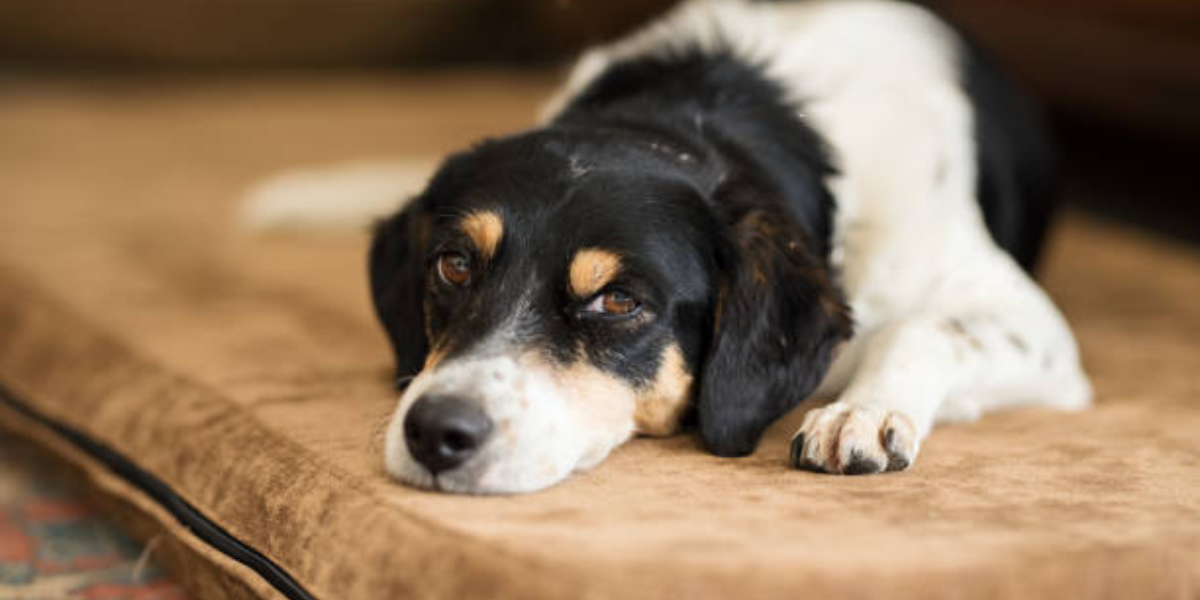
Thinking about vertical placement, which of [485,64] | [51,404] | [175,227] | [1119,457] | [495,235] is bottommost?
[485,64]

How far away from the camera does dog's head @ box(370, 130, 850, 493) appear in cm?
206

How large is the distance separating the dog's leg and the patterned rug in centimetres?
115

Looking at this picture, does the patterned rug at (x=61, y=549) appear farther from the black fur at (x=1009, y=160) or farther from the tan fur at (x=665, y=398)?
the black fur at (x=1009, y=160)

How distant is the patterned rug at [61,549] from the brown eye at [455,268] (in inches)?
27.9

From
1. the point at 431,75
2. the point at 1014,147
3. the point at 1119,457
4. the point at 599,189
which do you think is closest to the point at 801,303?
the point at 599,189

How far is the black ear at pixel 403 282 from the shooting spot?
2600 mm

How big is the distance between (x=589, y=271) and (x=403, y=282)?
0.57m

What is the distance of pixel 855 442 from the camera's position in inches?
87.9

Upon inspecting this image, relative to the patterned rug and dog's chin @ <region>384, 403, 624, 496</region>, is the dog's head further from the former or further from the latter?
the patterned rug

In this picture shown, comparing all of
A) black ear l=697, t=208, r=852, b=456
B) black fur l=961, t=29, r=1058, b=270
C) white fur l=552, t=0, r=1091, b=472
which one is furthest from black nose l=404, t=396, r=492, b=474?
black fur l=961, t=29, r=1058, b=270

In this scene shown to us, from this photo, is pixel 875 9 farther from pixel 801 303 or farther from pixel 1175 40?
pixel 1175 40

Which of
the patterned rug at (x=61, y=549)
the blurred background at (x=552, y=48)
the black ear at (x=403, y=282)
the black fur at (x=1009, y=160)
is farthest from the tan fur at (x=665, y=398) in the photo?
the blurred background at (x=552, y=48)

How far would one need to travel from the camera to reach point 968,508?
2.06 metres

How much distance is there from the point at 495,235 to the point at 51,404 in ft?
3.81
